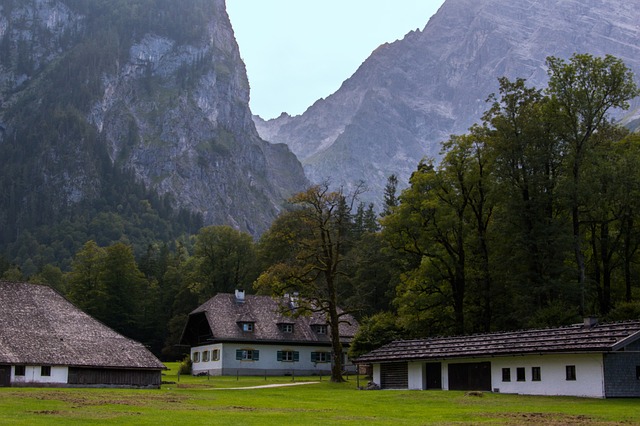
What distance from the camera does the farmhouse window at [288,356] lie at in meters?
82.1

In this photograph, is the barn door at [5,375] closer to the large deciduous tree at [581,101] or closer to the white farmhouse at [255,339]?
the white farmhouse at [255,339]

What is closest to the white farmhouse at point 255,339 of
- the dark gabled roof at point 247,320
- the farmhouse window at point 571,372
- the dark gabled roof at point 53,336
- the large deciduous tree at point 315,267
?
the dark gabled roof at point 247,320

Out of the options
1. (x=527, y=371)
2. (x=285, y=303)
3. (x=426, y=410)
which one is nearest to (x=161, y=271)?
(x=285, y=303)

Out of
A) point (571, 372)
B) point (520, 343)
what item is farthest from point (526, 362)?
point (571, 372)

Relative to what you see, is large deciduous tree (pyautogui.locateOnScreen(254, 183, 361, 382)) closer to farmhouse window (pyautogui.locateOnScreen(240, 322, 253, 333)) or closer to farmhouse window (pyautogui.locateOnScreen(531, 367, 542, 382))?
farmhouse window (pyautogui.locateOnScreen(240, 322, 253, 333))

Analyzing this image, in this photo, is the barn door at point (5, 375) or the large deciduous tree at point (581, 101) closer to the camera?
the barn door at point (5, 375)

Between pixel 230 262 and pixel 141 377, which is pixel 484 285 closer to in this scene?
pixel 141 377

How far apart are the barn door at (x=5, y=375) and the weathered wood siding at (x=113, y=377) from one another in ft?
13.2

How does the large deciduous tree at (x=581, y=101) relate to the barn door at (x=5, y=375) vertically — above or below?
above

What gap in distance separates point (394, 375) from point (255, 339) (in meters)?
26.0

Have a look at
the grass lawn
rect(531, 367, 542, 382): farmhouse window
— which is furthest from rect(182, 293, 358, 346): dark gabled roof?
the grass lawn

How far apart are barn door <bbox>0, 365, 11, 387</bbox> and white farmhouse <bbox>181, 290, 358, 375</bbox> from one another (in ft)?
96.7

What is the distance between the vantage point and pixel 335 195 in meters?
63.1

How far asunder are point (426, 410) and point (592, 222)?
92.1 feet
